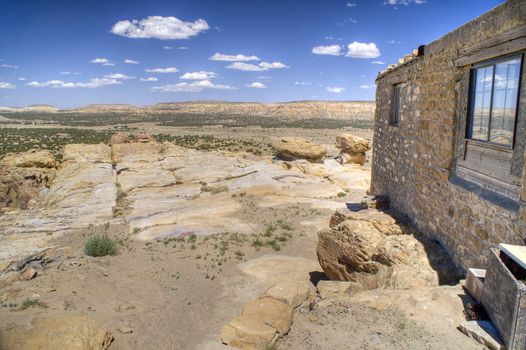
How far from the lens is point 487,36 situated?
5.32 meters

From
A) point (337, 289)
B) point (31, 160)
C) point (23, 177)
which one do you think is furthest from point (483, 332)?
point (31, 160)

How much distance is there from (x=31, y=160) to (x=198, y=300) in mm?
16891

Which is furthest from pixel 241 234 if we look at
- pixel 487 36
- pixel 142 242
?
pixel 487 36

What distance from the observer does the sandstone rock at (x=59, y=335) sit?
4.65 meters

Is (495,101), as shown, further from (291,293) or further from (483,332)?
(291,293)

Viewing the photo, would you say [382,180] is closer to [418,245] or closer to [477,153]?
[418,245]

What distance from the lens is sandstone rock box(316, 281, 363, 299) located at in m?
6.16

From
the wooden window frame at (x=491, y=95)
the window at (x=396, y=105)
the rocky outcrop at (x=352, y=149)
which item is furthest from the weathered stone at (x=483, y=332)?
the rocky outcrop at (x=352, y=149)

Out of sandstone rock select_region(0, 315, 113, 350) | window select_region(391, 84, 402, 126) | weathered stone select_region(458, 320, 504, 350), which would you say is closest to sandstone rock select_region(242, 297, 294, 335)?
sandstone rock select_region(0, 315, 113, 350)

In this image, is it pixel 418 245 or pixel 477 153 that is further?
pixel 418 245

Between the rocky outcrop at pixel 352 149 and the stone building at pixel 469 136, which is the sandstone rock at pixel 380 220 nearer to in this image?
the stone building at pixel 469 136

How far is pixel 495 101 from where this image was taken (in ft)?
17.2

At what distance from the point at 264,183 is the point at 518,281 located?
578 inches

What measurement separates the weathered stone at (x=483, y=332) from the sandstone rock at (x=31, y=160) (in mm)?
21420
